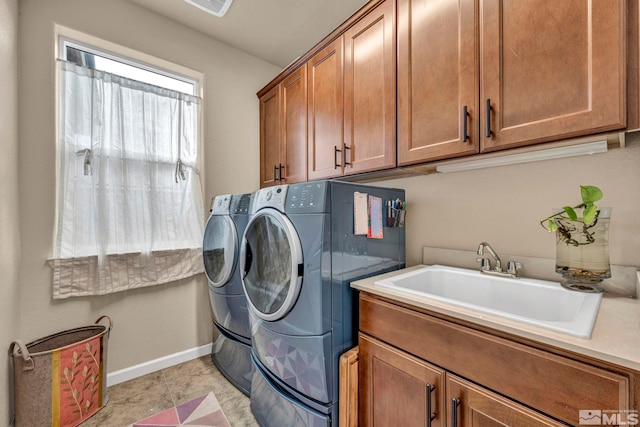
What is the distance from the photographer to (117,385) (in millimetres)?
1893

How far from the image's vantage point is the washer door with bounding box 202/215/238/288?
180 centimetres

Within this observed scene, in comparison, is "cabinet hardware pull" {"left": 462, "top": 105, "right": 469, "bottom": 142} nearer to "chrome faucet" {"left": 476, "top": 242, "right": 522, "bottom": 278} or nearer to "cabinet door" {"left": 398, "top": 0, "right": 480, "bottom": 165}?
"cabinet door" {"left": 398, "top": 0, "right": 480, "bottom": 165}

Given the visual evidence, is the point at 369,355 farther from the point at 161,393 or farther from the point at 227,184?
the point at 227,184

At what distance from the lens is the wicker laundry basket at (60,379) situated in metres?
1.41

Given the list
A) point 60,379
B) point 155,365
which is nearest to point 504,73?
point 60,379

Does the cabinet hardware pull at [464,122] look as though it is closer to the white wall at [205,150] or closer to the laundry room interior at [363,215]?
the laundry room interior at [363,215]

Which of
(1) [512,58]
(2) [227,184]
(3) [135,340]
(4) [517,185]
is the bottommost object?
(3) [135,340]

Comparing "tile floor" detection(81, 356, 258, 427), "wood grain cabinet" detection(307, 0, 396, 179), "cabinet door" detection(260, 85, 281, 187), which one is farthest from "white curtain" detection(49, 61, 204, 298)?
"wood grain cabinet" detection(307, 0, 396, 179)

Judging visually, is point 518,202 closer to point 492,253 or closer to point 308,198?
point 492,253

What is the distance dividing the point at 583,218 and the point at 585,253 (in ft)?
0.50

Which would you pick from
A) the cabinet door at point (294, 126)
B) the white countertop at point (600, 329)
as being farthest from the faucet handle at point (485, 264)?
the cabinet door at point (294, 126)

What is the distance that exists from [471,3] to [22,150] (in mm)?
2594

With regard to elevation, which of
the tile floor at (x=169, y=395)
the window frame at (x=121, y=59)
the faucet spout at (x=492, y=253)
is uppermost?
the window frame at (x=121, y=59)

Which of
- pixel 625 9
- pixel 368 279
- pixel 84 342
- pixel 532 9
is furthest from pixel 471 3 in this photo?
pixel 84 342
